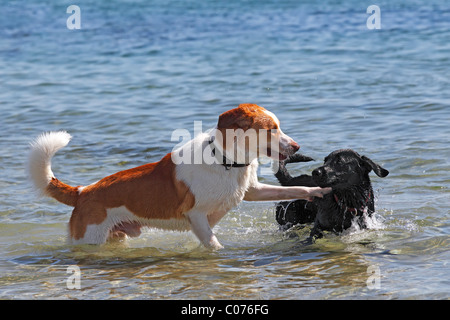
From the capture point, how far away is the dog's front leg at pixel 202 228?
18.0 feet

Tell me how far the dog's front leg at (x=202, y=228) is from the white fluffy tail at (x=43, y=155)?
1182 millimetres

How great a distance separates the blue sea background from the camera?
5.16 metres

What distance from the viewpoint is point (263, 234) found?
646 centimetres

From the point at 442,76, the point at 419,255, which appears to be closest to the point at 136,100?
the point at 442,76

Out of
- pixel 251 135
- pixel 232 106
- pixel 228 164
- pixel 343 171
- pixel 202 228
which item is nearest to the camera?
pixel 251 135

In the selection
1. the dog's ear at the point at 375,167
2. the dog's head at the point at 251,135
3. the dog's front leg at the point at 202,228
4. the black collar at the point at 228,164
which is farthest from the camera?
the dog's ear at the point at 375,167

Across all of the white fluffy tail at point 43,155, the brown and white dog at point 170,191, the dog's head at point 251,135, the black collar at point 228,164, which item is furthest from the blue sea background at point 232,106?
the dog's head at point 251,135

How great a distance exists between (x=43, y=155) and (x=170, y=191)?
3.51ft

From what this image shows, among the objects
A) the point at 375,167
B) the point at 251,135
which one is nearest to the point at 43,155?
the point at 251,135

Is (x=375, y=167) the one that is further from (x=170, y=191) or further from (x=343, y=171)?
(x=170, y=191)

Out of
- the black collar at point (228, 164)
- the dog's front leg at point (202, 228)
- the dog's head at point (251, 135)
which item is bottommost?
the dog's front leg at point (202, 228)

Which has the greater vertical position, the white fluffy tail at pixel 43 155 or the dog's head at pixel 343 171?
the white fluffy tail at pixel 43 155

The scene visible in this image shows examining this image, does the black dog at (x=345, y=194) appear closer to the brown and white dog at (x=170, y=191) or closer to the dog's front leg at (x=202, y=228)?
the brown and white dog at (x=170, y=191)

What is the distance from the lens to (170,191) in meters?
5.53
